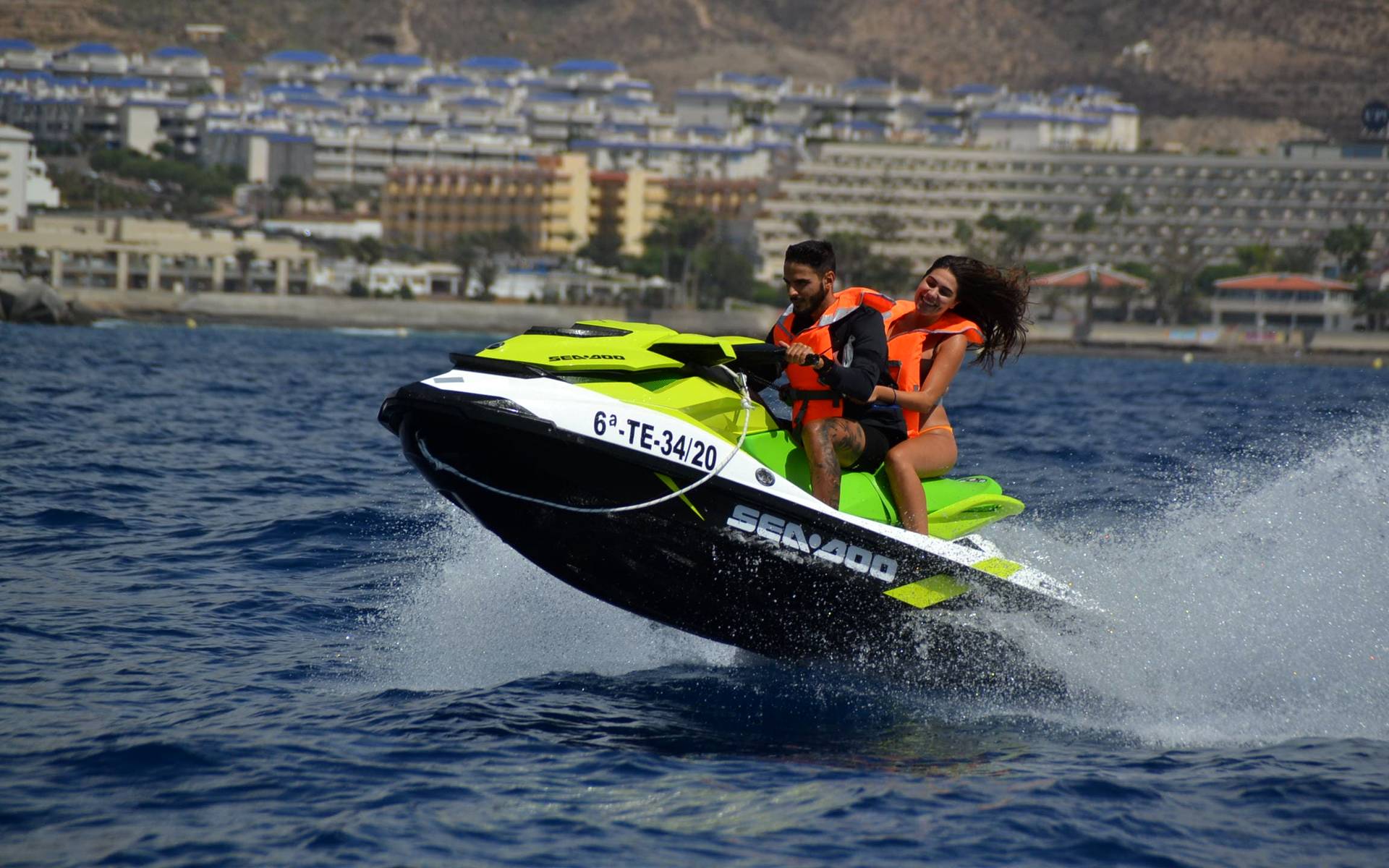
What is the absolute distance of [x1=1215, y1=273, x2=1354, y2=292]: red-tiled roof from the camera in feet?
304

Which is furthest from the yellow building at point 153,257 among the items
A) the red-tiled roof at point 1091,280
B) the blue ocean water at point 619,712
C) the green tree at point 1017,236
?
the blue ocean water at point 619,712

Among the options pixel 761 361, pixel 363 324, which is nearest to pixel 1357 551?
pixel 761 361

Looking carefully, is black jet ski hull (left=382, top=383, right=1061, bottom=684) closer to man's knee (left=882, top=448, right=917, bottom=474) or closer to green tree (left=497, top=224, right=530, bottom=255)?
man's knee (left=882, top=448, right=917, bottom=474)

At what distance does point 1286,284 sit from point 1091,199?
2950 centimetres

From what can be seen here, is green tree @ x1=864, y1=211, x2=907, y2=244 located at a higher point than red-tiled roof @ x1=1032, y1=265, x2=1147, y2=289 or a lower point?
higher

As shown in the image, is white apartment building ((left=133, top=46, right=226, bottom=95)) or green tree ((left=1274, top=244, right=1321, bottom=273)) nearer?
green tree ((left=1274, top=244, right=1321, bottom=273))

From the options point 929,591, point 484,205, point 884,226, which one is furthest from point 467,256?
point 929,591

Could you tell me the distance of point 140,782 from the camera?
19.2ft

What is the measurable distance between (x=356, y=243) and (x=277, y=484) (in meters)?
96.1

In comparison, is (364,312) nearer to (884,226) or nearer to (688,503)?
(884,226)

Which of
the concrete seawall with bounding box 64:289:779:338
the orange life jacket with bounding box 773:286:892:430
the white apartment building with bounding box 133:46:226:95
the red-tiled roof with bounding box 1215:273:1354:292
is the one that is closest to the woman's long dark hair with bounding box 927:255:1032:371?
the orange life jacket with bounding box 773:286:892:430

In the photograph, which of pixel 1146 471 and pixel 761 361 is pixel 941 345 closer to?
pixel 761 361

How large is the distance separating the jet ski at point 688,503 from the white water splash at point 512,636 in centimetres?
73

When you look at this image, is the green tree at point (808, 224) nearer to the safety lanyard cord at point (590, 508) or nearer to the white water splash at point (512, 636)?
the white water splash at point (512, 636)
